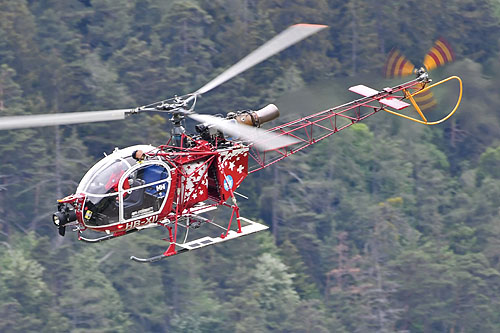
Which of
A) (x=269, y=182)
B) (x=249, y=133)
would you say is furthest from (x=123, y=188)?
(x=269, y=182)

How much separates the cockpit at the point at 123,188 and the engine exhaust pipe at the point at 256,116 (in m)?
2.35

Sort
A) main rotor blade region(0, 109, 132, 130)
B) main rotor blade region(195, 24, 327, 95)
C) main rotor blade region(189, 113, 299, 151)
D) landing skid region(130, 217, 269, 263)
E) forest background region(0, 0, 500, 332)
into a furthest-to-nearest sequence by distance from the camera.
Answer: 1. forest background region(0, 0, 500, 332)
2. main rotor blade region(195, 24, 327, 95)
3. landing skid region(130, 217, 269, 263)
4. main rotor blade region(189, 113, 299, 151)
5. main rotor blade region(0, 109, 132, 130)

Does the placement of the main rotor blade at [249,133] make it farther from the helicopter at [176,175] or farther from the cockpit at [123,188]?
the cockpit at [123,188]

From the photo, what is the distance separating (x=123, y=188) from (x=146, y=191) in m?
0.56

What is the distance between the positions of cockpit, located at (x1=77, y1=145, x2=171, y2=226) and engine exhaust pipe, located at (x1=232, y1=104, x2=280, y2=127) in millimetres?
2349

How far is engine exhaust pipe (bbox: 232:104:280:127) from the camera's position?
26398 millimetres

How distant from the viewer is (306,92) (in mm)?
32688

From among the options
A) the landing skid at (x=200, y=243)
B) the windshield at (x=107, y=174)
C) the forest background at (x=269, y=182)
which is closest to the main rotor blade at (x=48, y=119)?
the windshield at (x=107, y=174)

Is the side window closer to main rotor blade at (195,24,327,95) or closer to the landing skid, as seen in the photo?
the landing skid

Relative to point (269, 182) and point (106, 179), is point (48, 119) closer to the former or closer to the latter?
point (106, 179)

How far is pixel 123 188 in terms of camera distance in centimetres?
2416

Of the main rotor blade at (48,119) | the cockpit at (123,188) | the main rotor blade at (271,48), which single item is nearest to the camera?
the main rotor blade at (48,119)

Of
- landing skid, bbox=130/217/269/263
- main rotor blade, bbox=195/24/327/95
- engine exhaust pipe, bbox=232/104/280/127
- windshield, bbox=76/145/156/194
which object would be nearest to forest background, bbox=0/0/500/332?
engine exhaust pipe, bbox=232/104/280/127

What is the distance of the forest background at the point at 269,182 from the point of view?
63.7 meters
